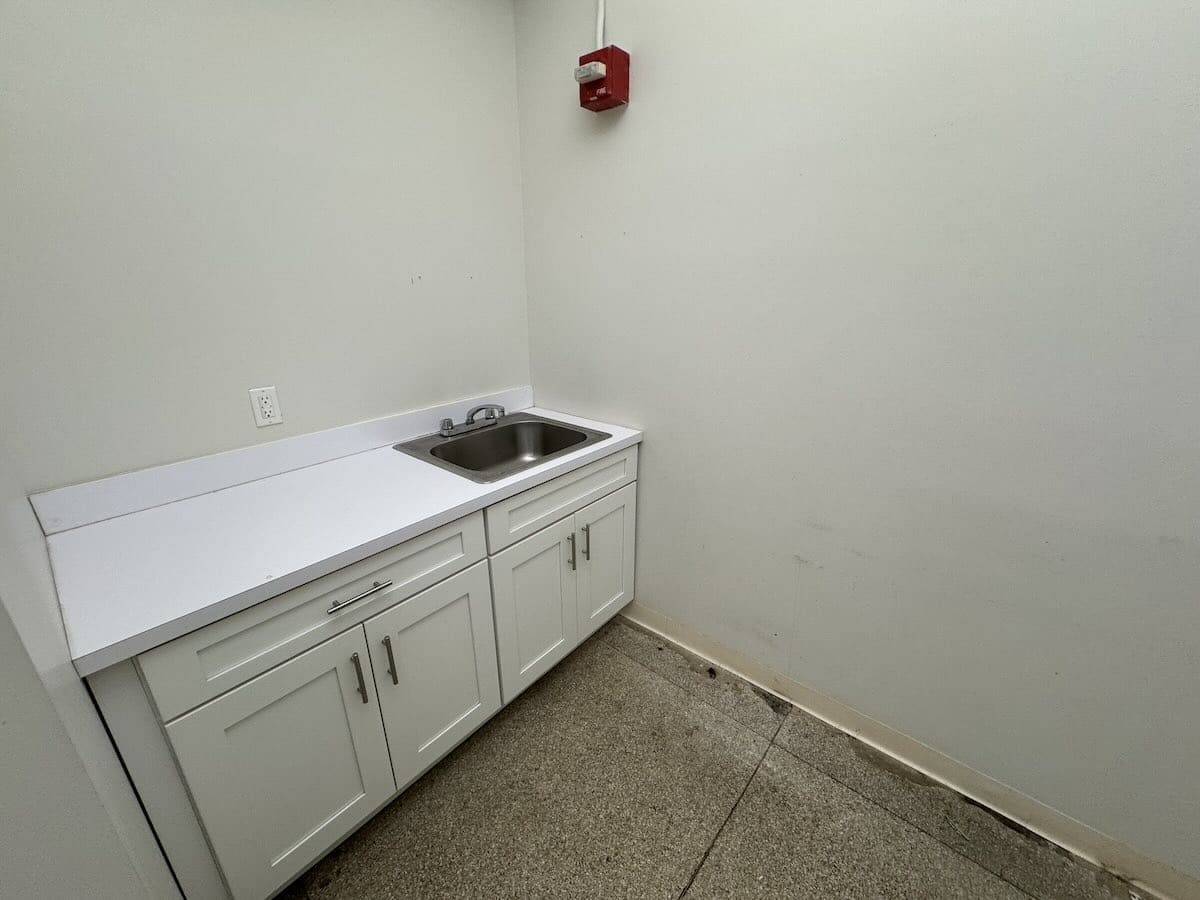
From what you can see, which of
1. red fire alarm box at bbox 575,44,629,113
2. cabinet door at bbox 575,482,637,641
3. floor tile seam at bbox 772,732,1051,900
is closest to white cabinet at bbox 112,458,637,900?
cabinet door at bbox 575,482,637,641

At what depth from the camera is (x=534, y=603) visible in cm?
154

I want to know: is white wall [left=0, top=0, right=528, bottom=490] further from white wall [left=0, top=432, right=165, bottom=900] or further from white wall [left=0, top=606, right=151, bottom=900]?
white wall [left=0, top=606, right=151, bottom=900]

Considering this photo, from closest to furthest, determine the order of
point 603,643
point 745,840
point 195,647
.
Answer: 1. point 195,647
2. point 745,840
3. point 603,643

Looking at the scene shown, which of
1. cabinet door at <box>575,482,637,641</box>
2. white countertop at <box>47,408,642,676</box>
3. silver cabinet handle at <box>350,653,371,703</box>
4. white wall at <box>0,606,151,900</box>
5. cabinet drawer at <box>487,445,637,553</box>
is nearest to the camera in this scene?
white wall at <box>0,606,151,900</box>

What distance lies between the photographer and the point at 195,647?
86 centimetres

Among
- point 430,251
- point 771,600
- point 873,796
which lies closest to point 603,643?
point 771,600

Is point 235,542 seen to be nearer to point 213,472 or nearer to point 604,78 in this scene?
point 213,472

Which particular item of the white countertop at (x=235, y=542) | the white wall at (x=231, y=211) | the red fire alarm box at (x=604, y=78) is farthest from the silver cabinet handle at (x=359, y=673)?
the red fire alarm box at (x=604, y=78)

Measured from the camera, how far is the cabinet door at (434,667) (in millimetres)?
1167

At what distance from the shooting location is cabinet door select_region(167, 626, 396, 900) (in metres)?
0.92

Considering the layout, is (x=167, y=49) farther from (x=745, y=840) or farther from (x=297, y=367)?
(x=745, y=840)

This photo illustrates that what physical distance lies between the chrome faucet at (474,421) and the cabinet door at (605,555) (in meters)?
0.55

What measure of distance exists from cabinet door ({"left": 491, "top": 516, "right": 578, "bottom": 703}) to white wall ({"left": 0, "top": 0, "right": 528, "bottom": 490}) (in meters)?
0.72

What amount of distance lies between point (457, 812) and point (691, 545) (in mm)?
1084
